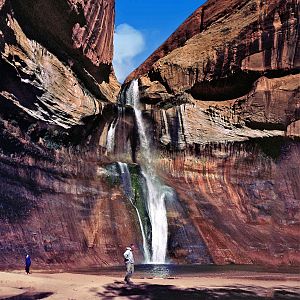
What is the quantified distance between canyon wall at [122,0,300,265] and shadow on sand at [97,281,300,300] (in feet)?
45.2

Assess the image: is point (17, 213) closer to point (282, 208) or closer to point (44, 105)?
A: point (44, 105)

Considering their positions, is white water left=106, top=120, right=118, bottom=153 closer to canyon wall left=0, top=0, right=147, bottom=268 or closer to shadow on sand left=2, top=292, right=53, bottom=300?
canyon wall left=0, top=0, right=147, bottom=268

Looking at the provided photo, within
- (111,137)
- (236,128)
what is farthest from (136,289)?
(236,128)

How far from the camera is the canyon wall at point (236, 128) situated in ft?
98.9

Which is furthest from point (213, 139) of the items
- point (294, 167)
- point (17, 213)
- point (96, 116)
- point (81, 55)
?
point (17, 213)

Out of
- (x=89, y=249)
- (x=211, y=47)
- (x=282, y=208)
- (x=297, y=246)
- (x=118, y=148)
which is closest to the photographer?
(x=89, y=249)

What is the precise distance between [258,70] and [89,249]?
19.3 metres

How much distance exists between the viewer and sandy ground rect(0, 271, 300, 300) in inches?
522

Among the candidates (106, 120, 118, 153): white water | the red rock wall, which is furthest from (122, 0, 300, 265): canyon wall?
the red rock wall

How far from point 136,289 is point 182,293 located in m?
1.52

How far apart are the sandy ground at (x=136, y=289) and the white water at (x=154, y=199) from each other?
1089cm

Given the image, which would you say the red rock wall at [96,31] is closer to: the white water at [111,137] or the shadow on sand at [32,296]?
the white water at [111,137]

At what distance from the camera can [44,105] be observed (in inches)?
1095

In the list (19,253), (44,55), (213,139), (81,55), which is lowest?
(19,253)
